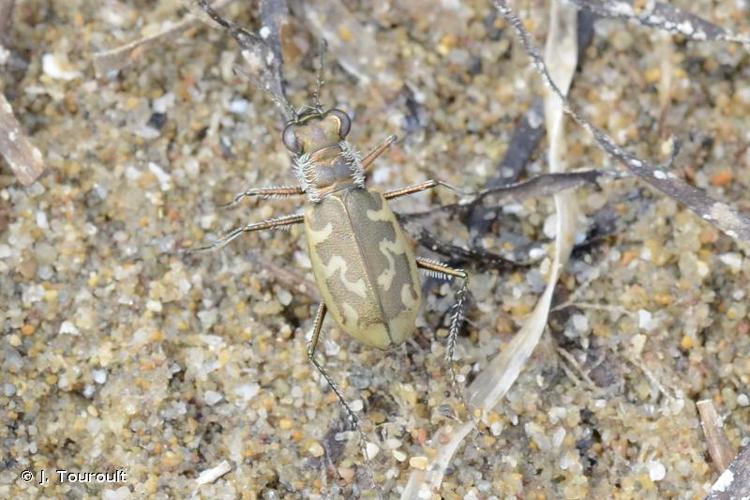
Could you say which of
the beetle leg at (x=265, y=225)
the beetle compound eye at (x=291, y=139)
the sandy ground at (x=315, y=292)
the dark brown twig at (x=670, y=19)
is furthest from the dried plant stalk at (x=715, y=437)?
the beetle compound eye at (x=291, y=139)

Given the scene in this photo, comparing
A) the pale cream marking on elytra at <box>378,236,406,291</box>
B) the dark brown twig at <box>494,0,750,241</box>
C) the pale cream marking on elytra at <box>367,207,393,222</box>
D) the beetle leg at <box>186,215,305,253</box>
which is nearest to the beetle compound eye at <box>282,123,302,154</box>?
the beetle leg at <box>186,215,305,253</box>

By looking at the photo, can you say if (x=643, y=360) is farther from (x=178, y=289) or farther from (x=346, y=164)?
(x=178, y=289)

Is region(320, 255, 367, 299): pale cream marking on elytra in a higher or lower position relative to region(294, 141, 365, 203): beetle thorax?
lower

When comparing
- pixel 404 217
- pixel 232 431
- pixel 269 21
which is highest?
pixel 269 21

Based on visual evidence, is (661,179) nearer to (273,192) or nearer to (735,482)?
(735,482)

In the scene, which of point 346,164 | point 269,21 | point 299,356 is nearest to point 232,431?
point 299,356

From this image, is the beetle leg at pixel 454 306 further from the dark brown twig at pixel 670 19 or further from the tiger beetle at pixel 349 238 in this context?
the dark brown twig at pixel 670 19

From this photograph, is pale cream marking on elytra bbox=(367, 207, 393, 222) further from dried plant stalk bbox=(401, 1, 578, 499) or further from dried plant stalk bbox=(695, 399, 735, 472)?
dried plant stalk bbox=(695, 399, 735, 472)
